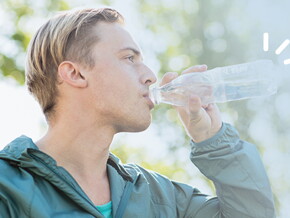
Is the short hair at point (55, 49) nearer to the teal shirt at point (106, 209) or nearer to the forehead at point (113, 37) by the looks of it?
the forehead at point (113, 37)

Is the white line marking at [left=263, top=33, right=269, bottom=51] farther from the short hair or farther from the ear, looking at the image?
the ear

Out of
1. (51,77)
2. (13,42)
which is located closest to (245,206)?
(51,77)

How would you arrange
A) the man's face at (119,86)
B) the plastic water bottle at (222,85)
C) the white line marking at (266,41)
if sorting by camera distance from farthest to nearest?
the white line marking at (266,41), the plastic water bottle at (222,85), the man's face at (119,86)

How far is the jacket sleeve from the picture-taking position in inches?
76.3

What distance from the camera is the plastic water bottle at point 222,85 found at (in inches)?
87.0

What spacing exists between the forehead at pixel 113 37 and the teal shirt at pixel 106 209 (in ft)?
1.87

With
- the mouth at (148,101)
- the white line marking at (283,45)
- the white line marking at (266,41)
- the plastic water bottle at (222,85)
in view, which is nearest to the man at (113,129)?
the mouth at (148,101)

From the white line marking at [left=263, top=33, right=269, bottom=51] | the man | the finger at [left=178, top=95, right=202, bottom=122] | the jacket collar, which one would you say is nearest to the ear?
the man

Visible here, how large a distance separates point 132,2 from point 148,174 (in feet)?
23.4

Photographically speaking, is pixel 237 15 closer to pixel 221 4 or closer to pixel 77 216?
pixel 221 4

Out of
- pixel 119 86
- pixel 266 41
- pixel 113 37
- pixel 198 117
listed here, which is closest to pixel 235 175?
pixel 198 117

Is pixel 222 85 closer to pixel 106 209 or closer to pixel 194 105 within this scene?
pixel 194 105

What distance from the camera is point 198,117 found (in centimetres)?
194

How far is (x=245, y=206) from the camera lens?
194cm
